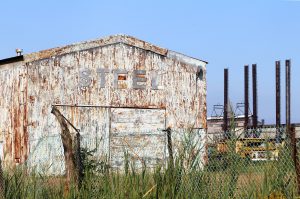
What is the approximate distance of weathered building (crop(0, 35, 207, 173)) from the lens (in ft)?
71.5

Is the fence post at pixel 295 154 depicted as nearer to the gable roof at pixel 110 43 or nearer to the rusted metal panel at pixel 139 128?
the rusted metal panel at pixel 139 128

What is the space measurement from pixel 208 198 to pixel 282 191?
115 cm

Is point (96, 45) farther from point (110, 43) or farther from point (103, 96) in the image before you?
point (103, 96)

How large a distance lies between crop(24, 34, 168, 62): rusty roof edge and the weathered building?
4cm

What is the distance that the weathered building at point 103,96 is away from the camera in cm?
2178

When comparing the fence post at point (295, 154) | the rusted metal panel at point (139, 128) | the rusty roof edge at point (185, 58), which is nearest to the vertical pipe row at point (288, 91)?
the rusty roof edge at point (185, 58)

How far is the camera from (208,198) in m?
7.93

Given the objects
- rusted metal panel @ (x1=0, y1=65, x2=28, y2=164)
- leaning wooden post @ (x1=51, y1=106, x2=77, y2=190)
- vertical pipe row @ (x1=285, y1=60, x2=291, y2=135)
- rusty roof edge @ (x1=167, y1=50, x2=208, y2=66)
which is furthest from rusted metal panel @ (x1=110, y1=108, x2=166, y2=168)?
vertical pipe row @ (x1=285, y1=60, x2=291, y2=135)

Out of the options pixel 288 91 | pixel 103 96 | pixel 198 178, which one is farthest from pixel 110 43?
pixel 288 91

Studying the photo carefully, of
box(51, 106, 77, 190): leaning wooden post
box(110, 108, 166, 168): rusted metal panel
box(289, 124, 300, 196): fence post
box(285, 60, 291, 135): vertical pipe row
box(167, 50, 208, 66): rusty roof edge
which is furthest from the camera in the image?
box(285, 60, 291, 135): vertical pipe row

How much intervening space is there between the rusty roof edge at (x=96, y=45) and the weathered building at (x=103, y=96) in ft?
0.12

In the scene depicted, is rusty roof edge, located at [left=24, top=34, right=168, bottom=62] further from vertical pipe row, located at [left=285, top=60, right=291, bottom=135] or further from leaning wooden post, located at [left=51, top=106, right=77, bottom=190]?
vertical pipe row, located at [left=285, top=60, right=291, bottom=135]

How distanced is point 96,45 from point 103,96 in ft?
6.31

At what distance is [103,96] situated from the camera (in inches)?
888
